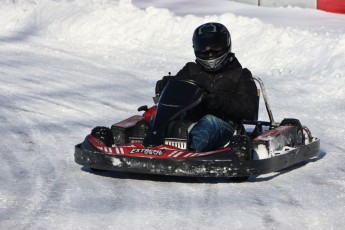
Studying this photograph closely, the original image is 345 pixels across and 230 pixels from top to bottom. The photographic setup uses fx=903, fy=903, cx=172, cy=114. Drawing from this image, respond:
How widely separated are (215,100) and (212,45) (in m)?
0.52

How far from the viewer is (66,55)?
1271 centimetres

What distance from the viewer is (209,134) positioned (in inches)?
252

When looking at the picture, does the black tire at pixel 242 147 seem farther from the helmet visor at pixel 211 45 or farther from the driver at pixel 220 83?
the helmet visor at pixel 211 45

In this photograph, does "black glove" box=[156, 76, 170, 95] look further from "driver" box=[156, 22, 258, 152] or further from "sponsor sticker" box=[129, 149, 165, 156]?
"sponsor sticker" box=[129, 149, 165, 156]

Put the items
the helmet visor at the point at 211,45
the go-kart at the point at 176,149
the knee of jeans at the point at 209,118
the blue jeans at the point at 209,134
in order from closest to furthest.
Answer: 1. the go-kart at the point at 176,149
2. the blue jeans at the point at 209,134
3. the knee of jeans at the point at 209,118
4. the helmet visor at the point at 211,45

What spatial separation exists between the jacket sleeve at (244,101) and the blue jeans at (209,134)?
0.15 meters

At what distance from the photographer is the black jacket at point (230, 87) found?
683cm

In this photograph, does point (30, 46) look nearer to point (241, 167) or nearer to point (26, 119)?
point (26, 119)

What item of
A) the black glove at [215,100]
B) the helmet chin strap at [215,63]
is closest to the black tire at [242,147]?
the black glove at [215,100]

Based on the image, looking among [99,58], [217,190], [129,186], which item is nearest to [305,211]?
[217,190]

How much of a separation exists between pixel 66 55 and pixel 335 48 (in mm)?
3821

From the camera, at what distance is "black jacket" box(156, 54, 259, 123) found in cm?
683

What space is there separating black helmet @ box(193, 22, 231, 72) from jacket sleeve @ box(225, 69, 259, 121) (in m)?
0.22

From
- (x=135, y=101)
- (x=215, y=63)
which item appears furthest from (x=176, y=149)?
(x=135, y=101)
